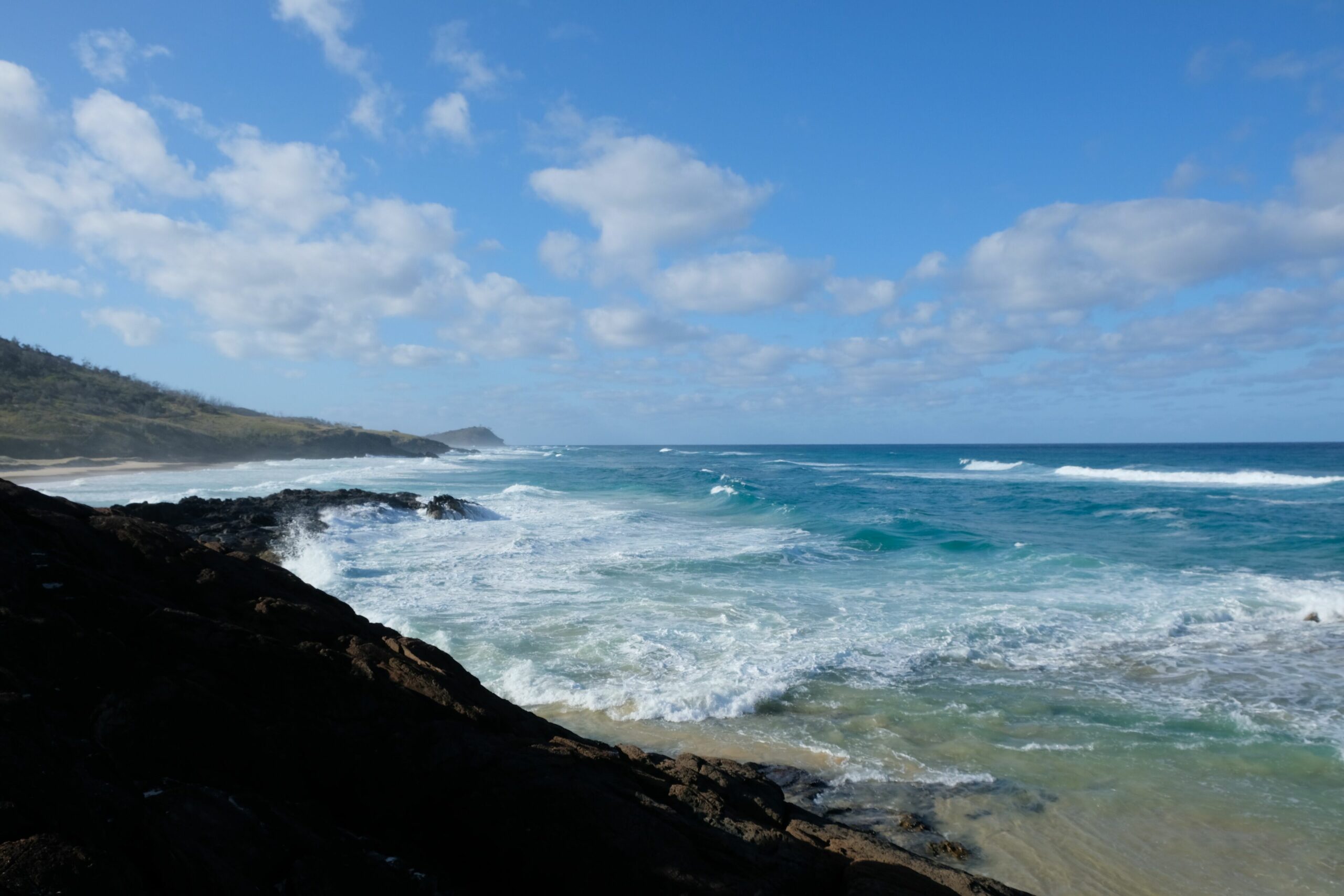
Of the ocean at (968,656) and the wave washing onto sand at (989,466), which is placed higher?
the wave washing onto sand at (989,466)

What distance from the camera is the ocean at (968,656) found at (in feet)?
20.1

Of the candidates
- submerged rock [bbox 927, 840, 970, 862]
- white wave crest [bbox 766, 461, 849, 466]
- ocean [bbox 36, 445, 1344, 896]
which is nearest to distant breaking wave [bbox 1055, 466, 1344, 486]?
ocean [bbox 36, 445, 1344, 896]

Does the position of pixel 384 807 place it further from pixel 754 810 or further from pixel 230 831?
pixel 754 810

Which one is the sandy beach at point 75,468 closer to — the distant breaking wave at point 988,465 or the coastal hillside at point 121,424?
the coastal hillside at point 121,424

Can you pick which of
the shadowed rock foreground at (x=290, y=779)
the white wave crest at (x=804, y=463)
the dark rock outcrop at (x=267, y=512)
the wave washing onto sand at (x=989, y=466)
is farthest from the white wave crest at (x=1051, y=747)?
the white wave crest at (x=804, y=463)

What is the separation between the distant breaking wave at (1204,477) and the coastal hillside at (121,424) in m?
71.5

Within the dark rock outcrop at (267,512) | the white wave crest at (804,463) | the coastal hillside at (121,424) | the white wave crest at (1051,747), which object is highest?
the coastal hillside at (121,424)

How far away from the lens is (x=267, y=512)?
21969 millimetres

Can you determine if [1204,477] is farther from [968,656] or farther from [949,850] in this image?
[949,850]

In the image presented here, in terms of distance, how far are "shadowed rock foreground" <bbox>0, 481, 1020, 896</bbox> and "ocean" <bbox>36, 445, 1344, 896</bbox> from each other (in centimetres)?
41

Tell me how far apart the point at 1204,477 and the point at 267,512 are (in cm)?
5854

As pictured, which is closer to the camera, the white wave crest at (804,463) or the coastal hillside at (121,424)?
the coastal hillside at (121,424)

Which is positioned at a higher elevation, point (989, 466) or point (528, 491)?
point (989, 466)

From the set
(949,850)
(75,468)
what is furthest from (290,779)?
(75,468)
